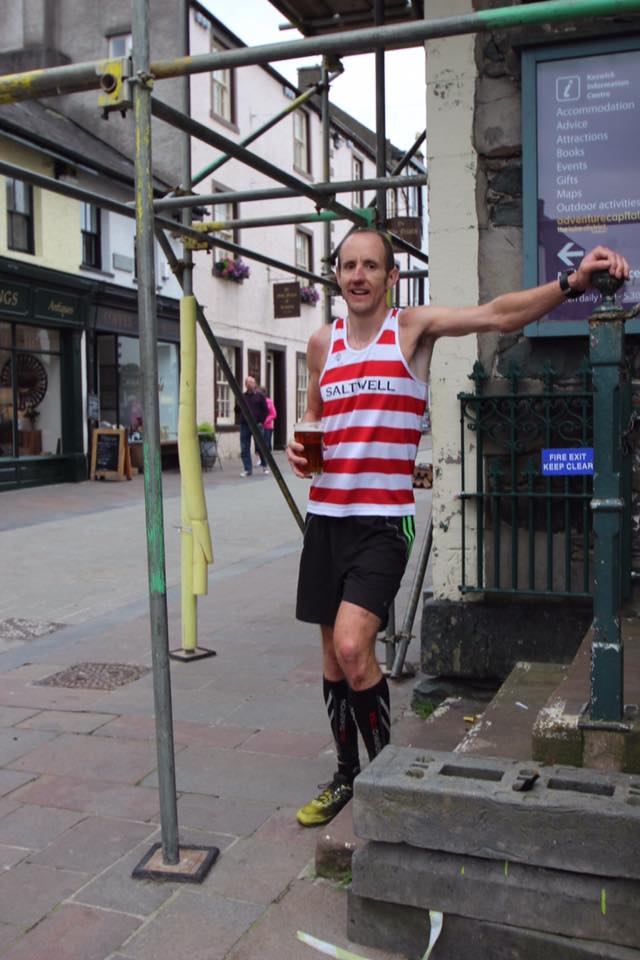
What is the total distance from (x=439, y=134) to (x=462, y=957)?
133 inches

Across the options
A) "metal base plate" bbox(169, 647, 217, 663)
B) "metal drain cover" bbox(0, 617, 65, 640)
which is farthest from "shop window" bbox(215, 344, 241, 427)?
"metal base plate" bbox(169, 647, 217, 663)

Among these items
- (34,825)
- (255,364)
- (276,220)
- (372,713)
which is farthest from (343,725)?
(255,364)

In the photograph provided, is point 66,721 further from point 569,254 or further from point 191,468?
point 569,254

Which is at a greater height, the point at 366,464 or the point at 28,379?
the point at 28,379

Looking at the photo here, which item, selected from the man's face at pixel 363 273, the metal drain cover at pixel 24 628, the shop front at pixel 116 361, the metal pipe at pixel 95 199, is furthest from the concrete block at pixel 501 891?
the shop front at pixel 116 361

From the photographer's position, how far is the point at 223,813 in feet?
11.3

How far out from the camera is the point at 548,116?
4.24 metres

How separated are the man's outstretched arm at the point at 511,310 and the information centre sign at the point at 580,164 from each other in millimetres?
1304

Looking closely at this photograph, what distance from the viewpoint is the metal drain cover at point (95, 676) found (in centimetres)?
517

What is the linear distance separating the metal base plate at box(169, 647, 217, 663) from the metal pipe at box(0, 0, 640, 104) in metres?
3.33

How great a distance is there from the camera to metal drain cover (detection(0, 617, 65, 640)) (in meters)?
6.43

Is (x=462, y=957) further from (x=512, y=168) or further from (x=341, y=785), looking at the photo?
(x=512, y=168)

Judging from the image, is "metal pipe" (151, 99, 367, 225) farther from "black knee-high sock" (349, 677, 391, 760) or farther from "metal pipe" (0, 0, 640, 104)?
"black knee-high sock" (349, 677, 391, 760)

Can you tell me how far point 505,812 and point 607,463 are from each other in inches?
36.0
